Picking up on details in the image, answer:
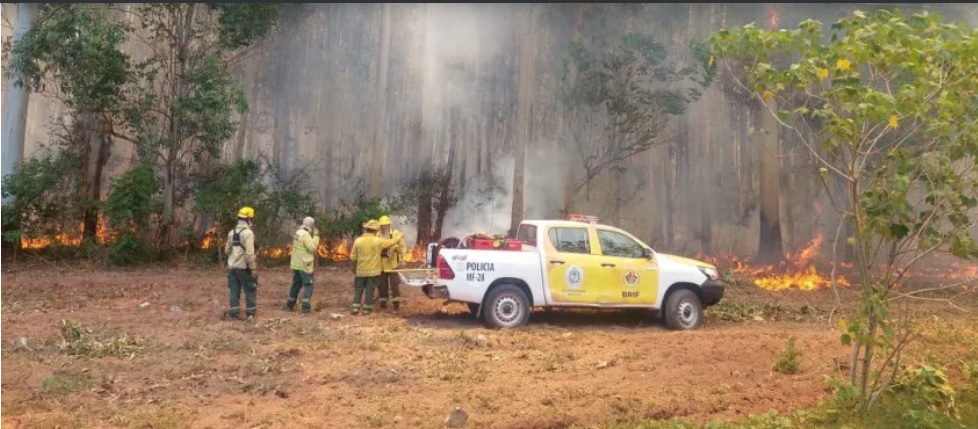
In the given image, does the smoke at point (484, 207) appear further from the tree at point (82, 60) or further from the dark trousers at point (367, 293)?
the dark trousers at point (367, 293)

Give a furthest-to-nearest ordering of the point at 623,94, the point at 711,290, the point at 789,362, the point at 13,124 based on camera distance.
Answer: the point at 623,94 < the point at 13,124 < the point at 711,290 < the point at 789,362

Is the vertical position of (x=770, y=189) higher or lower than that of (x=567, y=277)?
higher

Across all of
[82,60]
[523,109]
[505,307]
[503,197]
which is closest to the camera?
[505,307]

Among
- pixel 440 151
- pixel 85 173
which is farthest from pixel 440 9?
pixel 85 173

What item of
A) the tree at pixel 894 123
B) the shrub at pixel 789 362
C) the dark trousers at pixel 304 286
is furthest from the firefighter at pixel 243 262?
the tree at pixel 894 123

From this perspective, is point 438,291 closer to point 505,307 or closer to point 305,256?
point 505,307

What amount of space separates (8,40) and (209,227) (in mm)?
6711

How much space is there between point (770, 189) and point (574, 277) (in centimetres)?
1606

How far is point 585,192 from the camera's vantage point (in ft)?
76.8

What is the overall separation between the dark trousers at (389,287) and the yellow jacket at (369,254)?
602mm

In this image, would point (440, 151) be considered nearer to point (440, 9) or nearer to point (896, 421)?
point (440, 9)

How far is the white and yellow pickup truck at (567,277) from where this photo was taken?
991 cm

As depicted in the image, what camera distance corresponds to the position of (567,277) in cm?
1012

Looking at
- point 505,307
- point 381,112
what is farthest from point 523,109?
point 505,307
